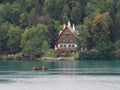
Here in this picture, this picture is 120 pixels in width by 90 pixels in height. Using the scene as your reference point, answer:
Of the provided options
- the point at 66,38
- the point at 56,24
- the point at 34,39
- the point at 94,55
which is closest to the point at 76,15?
the point at 56,24

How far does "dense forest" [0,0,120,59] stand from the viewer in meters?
136

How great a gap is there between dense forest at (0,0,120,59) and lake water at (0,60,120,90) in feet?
97.1

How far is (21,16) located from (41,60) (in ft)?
75.4

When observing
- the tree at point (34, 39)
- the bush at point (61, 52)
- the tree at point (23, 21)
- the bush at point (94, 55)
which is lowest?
the bush at point (94, 55)

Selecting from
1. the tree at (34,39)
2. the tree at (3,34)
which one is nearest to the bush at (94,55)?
the tree at (34,39)

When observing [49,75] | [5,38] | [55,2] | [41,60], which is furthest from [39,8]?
[49,75]

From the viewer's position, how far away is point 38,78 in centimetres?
8600

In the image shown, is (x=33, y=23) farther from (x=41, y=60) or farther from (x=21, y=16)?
(x=41, y=60)

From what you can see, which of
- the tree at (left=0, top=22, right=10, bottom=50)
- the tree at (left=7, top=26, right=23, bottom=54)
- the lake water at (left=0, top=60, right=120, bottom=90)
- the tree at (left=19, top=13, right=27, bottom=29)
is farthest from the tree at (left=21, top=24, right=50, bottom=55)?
the lake water at (left=0, top=60, right=120, bottom=90)

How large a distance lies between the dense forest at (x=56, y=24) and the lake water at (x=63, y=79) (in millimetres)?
29610

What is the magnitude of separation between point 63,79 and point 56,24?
6759cm

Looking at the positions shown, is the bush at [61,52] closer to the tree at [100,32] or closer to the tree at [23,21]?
the tree at [100,32]

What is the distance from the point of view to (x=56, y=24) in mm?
150625

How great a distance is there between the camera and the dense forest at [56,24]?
136 m
